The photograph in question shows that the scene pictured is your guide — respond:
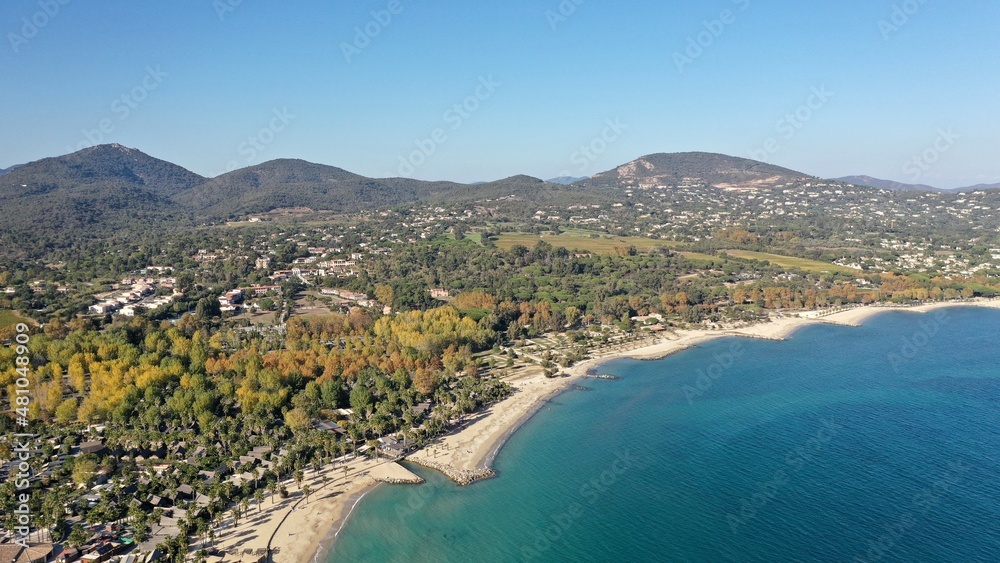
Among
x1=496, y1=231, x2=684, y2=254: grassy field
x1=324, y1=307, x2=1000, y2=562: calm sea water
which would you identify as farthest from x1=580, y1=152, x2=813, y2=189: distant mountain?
x1=324, y1=307, x2=1000, y2=562: calm sea water

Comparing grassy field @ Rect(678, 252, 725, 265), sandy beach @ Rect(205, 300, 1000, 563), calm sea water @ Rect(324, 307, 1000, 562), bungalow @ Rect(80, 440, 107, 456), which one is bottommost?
calm sea water @ Rect(324, 307, 1000, 562)

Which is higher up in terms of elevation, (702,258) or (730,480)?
(702,258)

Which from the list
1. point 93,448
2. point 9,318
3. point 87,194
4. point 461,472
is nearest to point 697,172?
point 87,194

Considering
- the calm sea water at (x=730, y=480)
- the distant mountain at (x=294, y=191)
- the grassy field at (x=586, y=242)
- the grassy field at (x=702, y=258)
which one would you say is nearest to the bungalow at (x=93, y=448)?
the calm sea water at (x=730, y=480)

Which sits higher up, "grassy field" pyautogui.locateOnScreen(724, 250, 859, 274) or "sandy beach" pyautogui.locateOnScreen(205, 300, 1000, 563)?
"grassy field" pyautogui.locateOnScreen(724, 250, 859, 274)

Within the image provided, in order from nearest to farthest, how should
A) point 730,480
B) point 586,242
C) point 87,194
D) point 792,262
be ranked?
point 730,480 < point 792,262 < point 586,242 < point 87,194

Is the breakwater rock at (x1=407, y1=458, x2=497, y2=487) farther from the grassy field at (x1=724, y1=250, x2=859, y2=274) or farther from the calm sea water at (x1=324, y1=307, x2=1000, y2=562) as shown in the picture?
the grassy field at (x1=724, y1=250, x2=859, y2=274)

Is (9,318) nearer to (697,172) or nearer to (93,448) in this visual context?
(93,448)

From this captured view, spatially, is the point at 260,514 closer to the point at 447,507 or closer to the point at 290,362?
the point at 447,507

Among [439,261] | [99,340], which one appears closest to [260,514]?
[99,340]
